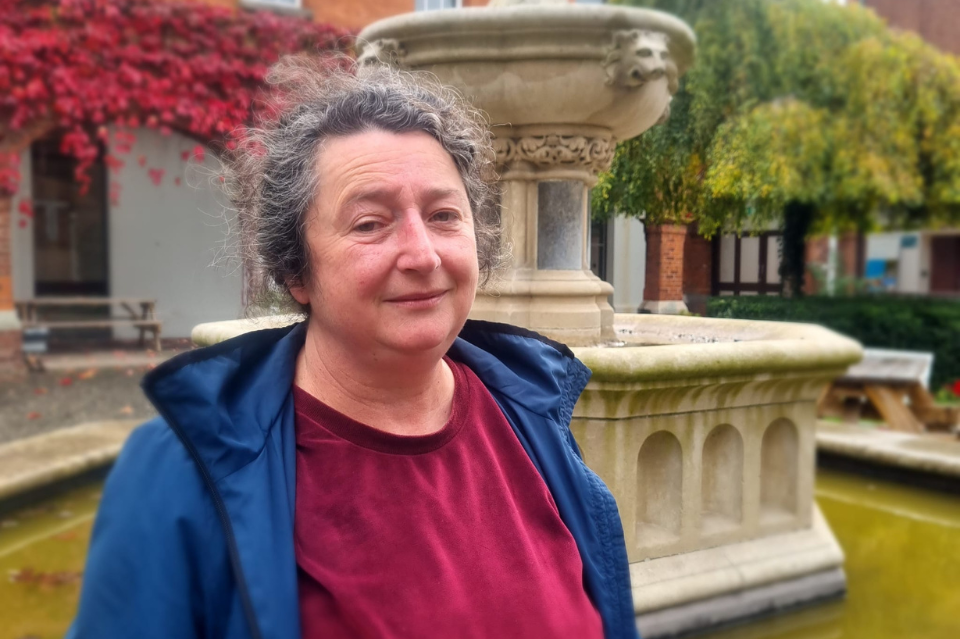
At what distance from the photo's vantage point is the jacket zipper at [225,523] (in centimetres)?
97

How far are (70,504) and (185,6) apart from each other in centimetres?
626

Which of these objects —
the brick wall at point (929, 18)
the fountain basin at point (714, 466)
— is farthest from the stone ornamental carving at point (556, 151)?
the brick wall at point (929, 18)

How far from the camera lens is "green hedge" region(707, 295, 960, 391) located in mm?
3213

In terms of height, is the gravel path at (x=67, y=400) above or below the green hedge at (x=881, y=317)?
below

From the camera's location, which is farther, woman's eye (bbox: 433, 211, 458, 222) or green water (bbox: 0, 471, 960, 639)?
green water (bbox: 0, 471, 960, 639)

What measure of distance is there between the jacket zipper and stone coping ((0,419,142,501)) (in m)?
3.06

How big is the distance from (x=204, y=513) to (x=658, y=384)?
1.67m

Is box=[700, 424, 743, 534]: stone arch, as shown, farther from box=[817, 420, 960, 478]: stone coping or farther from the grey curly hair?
box=[817, 420, 960, 478]: stone coping

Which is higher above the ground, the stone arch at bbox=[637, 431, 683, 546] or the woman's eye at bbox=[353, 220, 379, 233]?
the woman's eye at bbox=[353, 220, 379, 233]

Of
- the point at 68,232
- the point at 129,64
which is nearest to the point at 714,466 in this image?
the point at 129,64

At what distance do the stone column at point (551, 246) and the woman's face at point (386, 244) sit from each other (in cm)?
208

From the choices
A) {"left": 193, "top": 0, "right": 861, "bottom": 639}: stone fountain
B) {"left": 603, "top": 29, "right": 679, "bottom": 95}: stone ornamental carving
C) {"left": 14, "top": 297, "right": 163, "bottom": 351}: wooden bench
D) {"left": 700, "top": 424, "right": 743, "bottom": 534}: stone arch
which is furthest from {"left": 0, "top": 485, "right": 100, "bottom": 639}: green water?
{"left": 14, "top": 297, "right": 163, "bottom": 351}: wooden bench

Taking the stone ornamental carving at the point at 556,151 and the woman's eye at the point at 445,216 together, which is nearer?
the woman's eye at the point at 445,216

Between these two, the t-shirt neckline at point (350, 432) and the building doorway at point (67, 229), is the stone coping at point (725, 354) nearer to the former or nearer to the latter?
the t-shirt neckline at point (350, 432)
